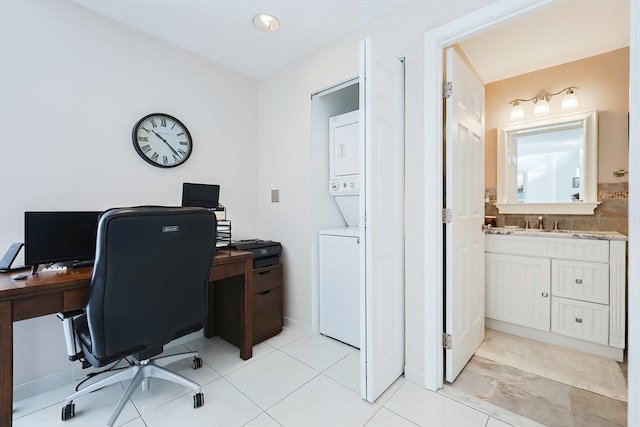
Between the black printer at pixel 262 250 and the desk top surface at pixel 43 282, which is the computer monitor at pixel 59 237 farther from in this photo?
the black printer at pixel 262 250

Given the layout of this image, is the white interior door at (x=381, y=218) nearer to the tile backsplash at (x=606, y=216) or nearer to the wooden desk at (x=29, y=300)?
the wooden desk at (x=29, y=300)

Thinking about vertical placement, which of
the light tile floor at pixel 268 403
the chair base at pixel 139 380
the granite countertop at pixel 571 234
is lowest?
the light tile floor at pixel 268 403

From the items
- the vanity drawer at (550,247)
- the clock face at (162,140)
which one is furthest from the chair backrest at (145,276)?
the vanity drawer at (550,247)

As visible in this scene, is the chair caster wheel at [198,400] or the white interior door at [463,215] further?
the white interior door at [463,215]

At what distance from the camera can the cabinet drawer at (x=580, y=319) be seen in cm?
206

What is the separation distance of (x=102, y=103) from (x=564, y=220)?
4.01 m

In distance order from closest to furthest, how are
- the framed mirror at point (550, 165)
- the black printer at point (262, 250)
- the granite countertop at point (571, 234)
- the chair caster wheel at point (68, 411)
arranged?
the chair caster wheel at point (68, 411) < the granite countertop at point (571, 234) < the black printer at point (262, 250) < the framed mirror at point (550, 165)

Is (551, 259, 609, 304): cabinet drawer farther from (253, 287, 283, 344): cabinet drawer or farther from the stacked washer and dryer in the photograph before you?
(253, 287, 283, 344): cabinet drawer

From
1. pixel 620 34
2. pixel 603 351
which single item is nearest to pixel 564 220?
pixel 603 351

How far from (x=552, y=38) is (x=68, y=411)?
4113 millimetres

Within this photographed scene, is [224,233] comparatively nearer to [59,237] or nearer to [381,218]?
[59,237]

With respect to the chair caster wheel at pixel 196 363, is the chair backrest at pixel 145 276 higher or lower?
higher

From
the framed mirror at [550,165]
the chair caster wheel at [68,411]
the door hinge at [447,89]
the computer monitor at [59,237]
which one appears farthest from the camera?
the framed mirror at [550,165]

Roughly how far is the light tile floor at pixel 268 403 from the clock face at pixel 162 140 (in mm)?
1591
